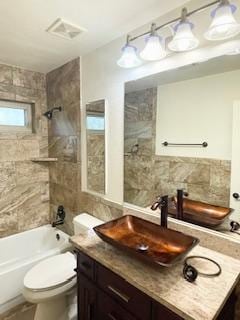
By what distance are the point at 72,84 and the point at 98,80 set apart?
0.48 m

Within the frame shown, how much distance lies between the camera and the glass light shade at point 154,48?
1.44 meters

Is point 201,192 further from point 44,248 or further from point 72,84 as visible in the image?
point 44,248

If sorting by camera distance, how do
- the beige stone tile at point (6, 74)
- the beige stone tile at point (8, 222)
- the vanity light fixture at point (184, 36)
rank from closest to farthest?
1. the vanity light fixture at point (184, 36)
2. the beige stone tile at point (6, 74)
3. the beige stone tile at point (8, 222)

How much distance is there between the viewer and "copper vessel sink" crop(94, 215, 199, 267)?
1.16 metres

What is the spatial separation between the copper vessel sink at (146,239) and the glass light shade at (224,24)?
1136 millimetres

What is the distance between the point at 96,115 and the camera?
83.3 inches

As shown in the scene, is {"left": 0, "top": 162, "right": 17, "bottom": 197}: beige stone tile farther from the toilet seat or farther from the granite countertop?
the granite countertop

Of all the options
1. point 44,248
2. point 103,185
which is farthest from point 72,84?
point 44,248

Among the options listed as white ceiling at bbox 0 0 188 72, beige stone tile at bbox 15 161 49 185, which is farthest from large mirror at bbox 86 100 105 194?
beige stone tile at bbox 15 161 49 185

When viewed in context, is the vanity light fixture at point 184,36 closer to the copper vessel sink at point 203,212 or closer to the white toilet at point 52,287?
the copper vessel sink at point 203,212

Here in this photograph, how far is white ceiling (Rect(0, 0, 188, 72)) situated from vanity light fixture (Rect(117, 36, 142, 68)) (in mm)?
186

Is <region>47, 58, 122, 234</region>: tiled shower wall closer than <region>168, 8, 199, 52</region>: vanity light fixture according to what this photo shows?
No

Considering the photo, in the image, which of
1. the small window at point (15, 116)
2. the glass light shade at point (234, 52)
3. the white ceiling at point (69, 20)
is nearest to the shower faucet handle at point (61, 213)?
the small window at point (15, 116)

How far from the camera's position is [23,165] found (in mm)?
2734
